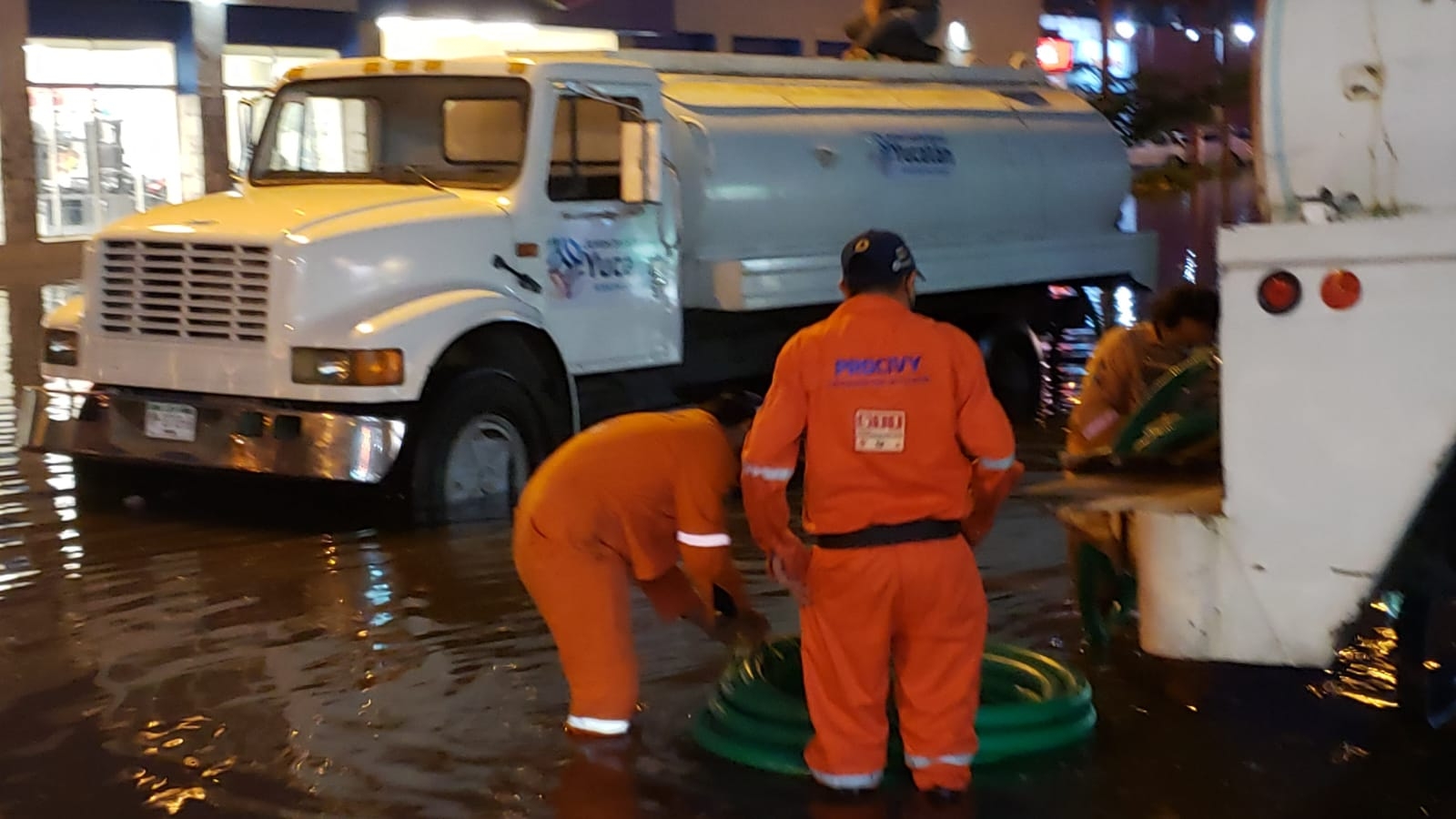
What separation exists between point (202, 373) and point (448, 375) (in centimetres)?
119

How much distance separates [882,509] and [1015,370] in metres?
8.64

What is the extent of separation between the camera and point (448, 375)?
8805mm

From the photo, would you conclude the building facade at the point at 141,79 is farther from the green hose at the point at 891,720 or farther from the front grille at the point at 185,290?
the green hose at the point at 891,720

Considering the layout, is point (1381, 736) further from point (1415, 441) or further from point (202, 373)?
point (202, 373)

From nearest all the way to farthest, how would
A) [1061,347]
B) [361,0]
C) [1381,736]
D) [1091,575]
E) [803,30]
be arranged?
[1381,736] < [1091,575] < [1061,347] < [361,0] < [803,30]

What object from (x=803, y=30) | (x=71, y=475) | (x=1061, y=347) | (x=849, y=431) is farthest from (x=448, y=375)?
(x=803, y=30)

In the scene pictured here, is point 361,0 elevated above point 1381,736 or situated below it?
above

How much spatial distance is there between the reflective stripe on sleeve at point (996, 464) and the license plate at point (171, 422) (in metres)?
5.16

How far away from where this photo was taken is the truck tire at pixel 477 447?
8.66 m

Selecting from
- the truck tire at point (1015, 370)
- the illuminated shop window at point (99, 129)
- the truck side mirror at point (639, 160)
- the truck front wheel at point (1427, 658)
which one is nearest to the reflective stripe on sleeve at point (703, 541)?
the truck front wheel at point (1427, 658)

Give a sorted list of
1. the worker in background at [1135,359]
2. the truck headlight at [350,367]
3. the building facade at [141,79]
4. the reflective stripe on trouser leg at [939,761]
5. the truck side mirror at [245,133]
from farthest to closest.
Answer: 1. the building facade at [141,79]
2. the truck side mirror at [245,133]
3. the truck headlight at [350,367]
4. the worker in background at [1135,359]
5. the reflective stripe on trouser leg at [939,761]

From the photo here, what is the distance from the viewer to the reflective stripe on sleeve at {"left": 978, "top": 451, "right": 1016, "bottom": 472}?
470 centimetres

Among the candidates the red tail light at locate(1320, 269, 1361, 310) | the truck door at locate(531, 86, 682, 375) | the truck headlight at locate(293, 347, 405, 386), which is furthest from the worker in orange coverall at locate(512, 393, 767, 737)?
the truck door at locate(531, 86, 682, 375)

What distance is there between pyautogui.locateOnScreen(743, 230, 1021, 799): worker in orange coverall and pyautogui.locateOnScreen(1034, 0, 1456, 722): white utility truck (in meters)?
0.54
